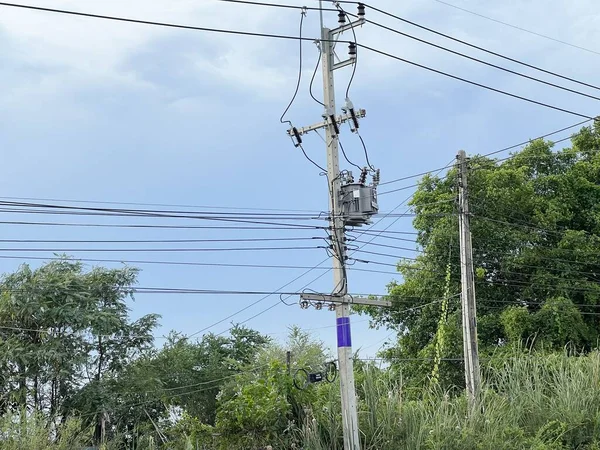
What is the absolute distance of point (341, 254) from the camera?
1282 centimetres

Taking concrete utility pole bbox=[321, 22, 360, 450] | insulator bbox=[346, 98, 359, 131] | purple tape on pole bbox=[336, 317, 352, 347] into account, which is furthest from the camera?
insulator bbox=[346, 98, 359, 131]

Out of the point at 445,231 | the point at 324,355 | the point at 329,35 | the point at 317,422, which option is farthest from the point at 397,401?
the point at 324,355

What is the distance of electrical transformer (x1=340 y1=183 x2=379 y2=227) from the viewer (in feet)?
42.2

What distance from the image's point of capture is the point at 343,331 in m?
12.4

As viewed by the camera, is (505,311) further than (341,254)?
Yes

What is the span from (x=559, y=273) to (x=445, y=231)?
4767 mm

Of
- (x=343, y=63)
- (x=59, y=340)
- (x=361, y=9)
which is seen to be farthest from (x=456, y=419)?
(x=59, y=340)

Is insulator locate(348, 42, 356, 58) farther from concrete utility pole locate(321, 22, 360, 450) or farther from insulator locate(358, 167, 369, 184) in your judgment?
insulator locate(358, 167, 369, 184)

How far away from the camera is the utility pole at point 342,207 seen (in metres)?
12.1

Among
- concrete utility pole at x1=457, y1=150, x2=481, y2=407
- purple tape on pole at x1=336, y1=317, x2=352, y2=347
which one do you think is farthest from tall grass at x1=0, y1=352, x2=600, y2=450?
concrete utility pole at x1=457, y1=150, x2=481, y2=407

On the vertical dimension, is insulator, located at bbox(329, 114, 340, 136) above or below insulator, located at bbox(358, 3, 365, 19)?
below

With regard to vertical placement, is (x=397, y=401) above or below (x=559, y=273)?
below

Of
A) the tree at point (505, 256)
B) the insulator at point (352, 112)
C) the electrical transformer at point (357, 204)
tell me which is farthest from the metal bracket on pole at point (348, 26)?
the tree at point (505, 256)

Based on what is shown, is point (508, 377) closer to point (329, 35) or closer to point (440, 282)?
point (329, 35)
